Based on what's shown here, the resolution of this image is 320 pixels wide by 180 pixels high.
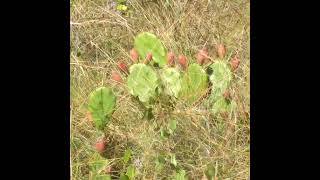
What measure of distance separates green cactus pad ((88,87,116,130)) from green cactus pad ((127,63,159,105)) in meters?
0.09

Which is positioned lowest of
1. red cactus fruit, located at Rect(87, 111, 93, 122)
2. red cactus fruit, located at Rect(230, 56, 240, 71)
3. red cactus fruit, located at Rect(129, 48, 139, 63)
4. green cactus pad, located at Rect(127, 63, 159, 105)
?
red cactus fruit, located at Rect(87, 111, 93, 122)

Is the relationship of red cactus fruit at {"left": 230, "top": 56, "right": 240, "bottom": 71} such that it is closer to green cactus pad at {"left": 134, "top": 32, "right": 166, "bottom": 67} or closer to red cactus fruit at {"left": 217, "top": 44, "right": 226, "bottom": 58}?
red cactus fruit at {"left": 217, "top": 44, "right": 226, "bottom": 58}

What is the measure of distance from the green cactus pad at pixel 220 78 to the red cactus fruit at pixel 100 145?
0.49 meters

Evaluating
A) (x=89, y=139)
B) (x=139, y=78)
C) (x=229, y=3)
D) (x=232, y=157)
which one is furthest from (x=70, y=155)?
(x=229, y=3)

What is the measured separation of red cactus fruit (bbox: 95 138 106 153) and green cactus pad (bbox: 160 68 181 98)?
1.08 ft

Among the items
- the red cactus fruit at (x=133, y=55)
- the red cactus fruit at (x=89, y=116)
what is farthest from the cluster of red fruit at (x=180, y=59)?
the red cactus fruit at (x=89, y=116)

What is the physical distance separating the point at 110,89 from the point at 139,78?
0.13 meters

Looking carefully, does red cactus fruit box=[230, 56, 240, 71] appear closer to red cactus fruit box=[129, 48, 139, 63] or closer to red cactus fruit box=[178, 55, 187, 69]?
red cactus fruit box=[178, 55, 187, 69]

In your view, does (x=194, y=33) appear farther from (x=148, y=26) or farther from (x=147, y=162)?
(x=147, y=162)

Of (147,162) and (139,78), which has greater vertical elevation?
(139,78)

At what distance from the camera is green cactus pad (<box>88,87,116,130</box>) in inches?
149

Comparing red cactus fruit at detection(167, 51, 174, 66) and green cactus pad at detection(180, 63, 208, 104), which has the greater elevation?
red cactus fruit at detection(167, 51, 174, 66)

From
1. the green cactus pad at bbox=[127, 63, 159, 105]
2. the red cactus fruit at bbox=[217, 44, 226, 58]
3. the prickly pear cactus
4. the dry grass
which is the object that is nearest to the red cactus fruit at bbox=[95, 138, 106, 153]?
the dry grass

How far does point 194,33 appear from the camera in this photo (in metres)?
3.80
